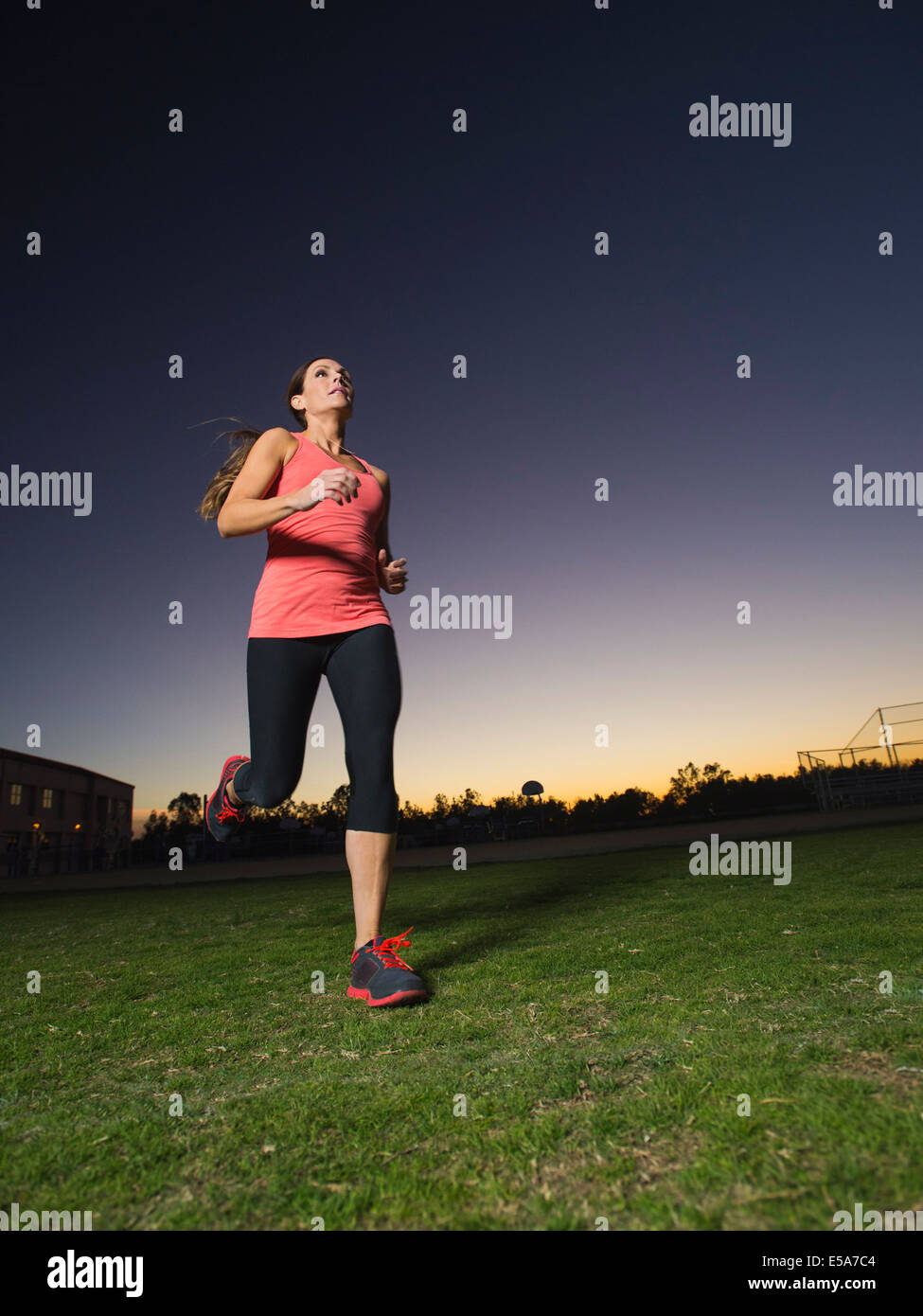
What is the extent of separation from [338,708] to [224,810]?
92 cm

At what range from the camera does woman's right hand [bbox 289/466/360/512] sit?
2598 millimetres

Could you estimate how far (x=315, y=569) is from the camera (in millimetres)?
3129

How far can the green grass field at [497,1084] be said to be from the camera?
1.09 m

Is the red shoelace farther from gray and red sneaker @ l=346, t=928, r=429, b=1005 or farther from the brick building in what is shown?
the brick building

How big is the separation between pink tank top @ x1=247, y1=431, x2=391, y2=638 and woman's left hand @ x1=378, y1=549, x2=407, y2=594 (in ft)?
0.24

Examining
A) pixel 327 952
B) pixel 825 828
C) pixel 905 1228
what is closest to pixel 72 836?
pixel 825 828

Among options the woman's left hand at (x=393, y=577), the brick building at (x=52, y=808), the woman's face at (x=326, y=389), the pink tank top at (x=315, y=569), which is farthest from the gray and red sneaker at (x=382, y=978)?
the brick building at (x=52, y=808)

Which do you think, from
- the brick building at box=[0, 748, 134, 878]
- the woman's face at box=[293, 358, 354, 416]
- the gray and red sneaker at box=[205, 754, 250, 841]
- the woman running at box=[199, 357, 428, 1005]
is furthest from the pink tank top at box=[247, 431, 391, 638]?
the brick building at box=[0, 748, 134, 878]

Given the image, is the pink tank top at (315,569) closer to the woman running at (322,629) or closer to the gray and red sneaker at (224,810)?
the woman running at (322,629)

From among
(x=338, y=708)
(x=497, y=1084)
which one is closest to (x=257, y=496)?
(x=338, y=708)

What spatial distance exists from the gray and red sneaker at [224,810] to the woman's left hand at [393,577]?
1086mm

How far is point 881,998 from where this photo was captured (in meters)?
2.00
